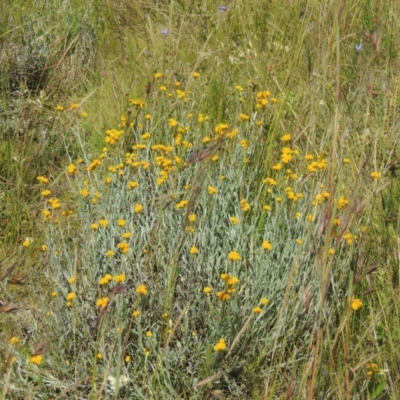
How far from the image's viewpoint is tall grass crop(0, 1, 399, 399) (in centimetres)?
186

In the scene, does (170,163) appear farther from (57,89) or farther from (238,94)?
(57,89)

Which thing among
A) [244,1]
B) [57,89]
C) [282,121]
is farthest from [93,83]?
[282,121]

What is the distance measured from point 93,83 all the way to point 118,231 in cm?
174

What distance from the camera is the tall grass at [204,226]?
6.11 feet

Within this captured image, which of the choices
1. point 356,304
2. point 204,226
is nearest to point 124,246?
point 204,226

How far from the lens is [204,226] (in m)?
2.30

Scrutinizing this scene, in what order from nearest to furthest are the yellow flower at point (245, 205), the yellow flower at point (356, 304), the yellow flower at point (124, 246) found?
1. the yellow flower at point (356, 304)
2. the yellow flower at point (124, 246)
3. the yellow flower at point (245, 205)

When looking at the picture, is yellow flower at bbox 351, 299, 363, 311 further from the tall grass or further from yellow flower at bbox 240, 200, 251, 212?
yellow flower at bbox 240, 200, 251, 212

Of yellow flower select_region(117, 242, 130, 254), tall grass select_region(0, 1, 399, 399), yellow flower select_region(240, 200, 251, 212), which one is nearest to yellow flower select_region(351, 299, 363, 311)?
tall grass select_region(0, 1, 399, 399)

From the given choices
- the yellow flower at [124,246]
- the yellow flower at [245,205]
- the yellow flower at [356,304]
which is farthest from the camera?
the yellow flower at [245,205]

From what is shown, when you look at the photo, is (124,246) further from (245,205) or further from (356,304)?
(356,304)

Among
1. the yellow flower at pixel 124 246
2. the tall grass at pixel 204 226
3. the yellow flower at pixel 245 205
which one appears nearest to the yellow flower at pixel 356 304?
the tall grass at pixel 204 226

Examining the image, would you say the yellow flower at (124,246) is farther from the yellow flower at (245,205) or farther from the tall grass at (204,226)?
the yellow flower at (245,205)

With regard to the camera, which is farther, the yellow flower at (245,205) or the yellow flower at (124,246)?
the yellow flower at (245,205)
